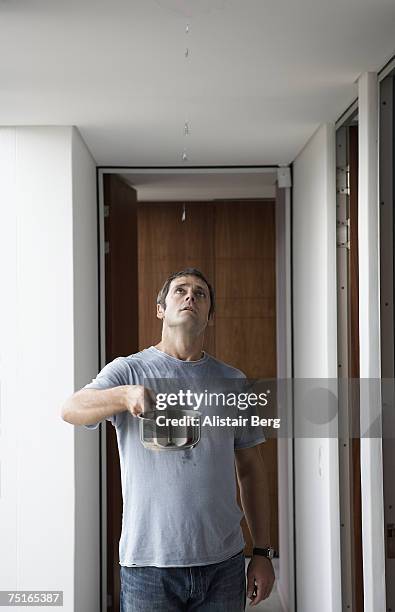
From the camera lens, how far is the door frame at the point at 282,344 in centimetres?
358

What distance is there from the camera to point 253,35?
2047 mm

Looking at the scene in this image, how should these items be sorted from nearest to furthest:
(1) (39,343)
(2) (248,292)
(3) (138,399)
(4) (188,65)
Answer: (3) (138,399), (4) (188,65), (1) (39,343), (2) (248,292)

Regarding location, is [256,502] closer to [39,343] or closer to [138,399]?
[138,399]

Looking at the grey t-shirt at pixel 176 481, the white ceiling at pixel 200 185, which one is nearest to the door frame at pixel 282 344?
the white ceiling at pixel 200 185

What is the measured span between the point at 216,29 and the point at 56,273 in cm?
117

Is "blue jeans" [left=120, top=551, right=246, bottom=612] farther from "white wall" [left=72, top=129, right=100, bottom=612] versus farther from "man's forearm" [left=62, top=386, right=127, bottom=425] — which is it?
"white wall" [left=72, top=129, right=100, bottom=612]

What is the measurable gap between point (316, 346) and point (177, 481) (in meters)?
1.34

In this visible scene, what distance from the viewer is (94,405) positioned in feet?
6.14

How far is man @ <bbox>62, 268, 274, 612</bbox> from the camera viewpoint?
1853mm

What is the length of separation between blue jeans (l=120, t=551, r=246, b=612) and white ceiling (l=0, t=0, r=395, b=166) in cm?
115

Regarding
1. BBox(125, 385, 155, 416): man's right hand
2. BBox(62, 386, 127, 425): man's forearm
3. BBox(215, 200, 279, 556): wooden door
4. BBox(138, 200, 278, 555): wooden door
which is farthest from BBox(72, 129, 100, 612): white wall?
BBox(125, 385, 155, 416): man's right hand

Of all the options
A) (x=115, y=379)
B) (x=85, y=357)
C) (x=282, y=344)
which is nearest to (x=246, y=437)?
(x=115, y=379)

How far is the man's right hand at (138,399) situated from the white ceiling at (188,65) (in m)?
0.77

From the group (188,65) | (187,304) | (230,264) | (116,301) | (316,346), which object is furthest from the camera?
(230,264)
